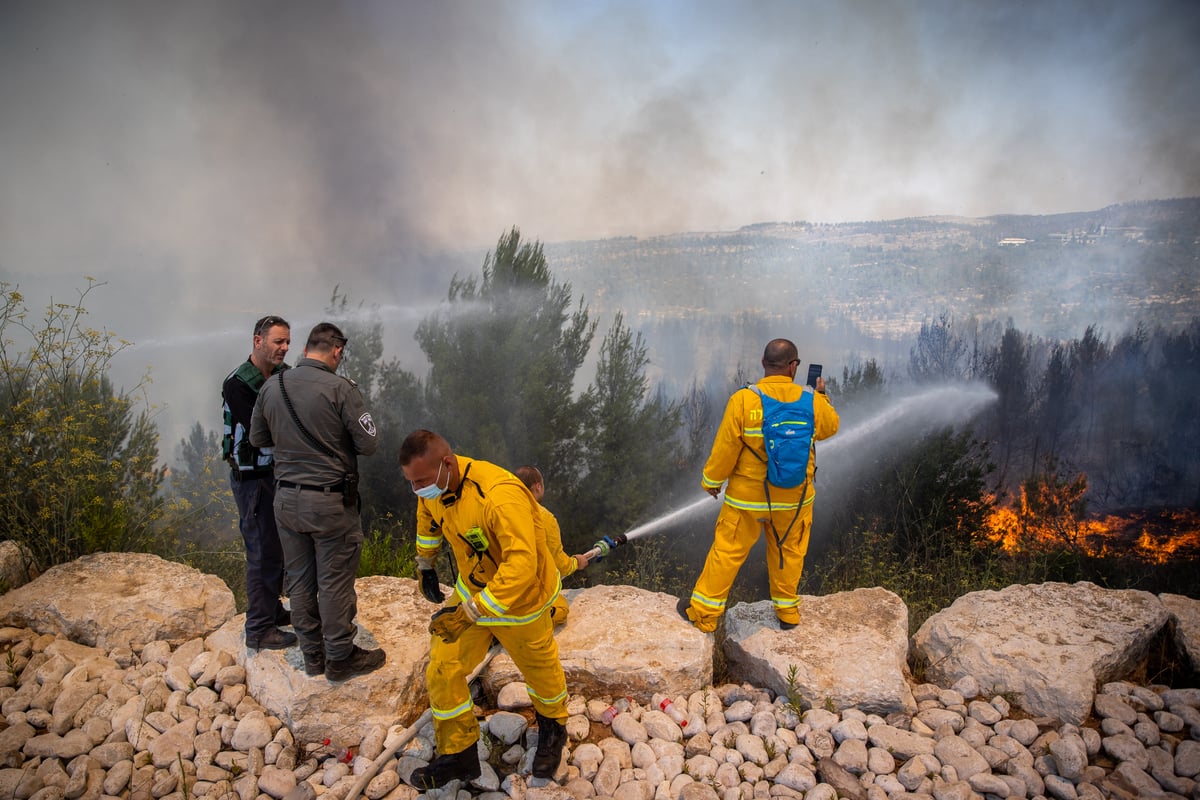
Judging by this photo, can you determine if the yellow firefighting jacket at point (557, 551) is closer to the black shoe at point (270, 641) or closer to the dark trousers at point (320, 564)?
the dark trousers at point (320, 564)

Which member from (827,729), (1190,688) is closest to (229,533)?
(827,729)

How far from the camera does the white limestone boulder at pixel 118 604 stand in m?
4.25

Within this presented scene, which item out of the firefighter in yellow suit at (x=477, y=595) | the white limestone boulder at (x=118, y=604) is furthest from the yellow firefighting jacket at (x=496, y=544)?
the white limestone boulder at (x=118, y=604)

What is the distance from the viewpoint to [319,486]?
3.46 m

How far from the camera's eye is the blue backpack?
4.07 meters

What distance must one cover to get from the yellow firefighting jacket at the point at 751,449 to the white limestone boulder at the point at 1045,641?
1407 millimetres

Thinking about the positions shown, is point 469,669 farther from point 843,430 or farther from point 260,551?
point 843,430

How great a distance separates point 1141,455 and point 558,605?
13.4 meters

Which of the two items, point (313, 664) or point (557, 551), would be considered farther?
point (557, 551)

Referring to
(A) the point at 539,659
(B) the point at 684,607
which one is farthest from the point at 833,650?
(A) the point at 539,659

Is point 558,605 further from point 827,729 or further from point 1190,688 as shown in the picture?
point 1190,688

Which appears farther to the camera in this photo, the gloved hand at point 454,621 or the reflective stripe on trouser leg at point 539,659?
the reflective stripe on trouser leg at point 539,659

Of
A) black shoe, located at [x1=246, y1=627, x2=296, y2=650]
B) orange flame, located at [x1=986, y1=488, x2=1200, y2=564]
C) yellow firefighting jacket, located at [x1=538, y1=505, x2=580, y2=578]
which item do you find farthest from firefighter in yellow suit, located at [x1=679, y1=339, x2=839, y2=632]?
orange flame, located at [x1=986, y1=488, x2=1200, y2=564]

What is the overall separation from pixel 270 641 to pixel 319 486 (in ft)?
4.45
